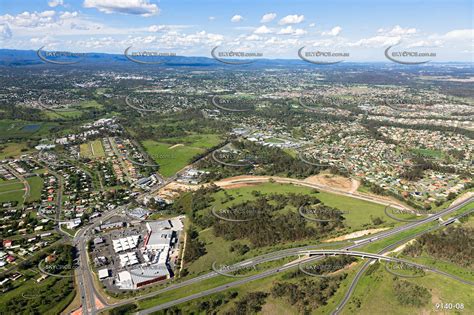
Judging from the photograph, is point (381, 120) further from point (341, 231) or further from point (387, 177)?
point (341, 231)

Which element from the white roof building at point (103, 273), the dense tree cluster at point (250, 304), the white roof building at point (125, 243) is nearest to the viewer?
the dense tree cluster at point (250, 304)

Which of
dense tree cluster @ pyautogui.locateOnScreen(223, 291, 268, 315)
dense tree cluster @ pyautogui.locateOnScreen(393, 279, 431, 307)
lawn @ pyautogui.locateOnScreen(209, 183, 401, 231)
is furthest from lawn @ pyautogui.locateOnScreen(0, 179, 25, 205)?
dense tree cluster @ pyautogui.locateOnScreen(393, 279, 431, 307)

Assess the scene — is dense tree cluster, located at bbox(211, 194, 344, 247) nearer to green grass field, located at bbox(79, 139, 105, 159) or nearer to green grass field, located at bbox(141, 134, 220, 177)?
green grass field, located at bbox(141, 134, 220, 177)

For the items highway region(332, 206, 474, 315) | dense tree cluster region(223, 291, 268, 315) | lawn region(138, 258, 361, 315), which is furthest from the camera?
highway region(332, 206, 474, 315)

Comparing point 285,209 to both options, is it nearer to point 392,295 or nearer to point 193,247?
point 193,247

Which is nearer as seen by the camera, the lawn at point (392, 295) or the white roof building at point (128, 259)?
the lawn at point (392, 295)

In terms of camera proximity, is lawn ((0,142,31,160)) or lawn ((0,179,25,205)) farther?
lawn ((0,142,31,160))

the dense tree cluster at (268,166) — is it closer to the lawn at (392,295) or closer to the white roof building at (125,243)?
the white roof building at (125,243)

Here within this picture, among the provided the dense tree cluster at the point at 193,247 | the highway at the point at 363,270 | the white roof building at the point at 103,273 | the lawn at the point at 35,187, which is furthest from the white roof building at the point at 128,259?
the lawn at the point at 35,187
